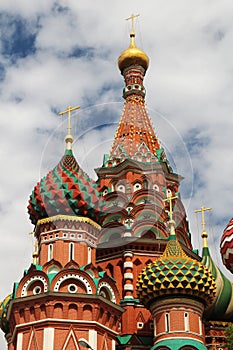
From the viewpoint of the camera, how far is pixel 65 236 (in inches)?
862

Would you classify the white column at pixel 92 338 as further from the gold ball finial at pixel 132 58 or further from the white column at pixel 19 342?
the gold ball finial at pixel 132 58

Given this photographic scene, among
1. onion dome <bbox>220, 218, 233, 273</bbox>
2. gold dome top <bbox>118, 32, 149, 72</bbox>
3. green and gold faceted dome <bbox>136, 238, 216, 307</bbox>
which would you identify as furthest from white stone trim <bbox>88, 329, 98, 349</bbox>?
gold dome top <bbox>118, 32, 149, 72</bbox>

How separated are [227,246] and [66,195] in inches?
220

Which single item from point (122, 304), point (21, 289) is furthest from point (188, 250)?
point (21, 289)

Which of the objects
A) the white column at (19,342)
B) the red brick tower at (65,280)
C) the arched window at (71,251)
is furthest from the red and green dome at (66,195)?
the white column at (19,342)

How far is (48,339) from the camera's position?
771 inches

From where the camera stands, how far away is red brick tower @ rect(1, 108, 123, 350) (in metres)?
19.9

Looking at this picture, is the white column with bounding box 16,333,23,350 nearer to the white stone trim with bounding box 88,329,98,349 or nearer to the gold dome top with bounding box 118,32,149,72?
the white stone trim with bounding box 88,329,98,349

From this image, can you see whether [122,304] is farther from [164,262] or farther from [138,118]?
[138,118]

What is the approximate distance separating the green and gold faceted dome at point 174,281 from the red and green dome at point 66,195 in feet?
8.65

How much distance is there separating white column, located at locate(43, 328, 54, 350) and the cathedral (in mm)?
26

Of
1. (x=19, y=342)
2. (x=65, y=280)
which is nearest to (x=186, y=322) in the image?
(x=65, y=280)

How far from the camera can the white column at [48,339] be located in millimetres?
19516

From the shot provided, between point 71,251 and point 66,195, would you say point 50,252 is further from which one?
point 66,195
